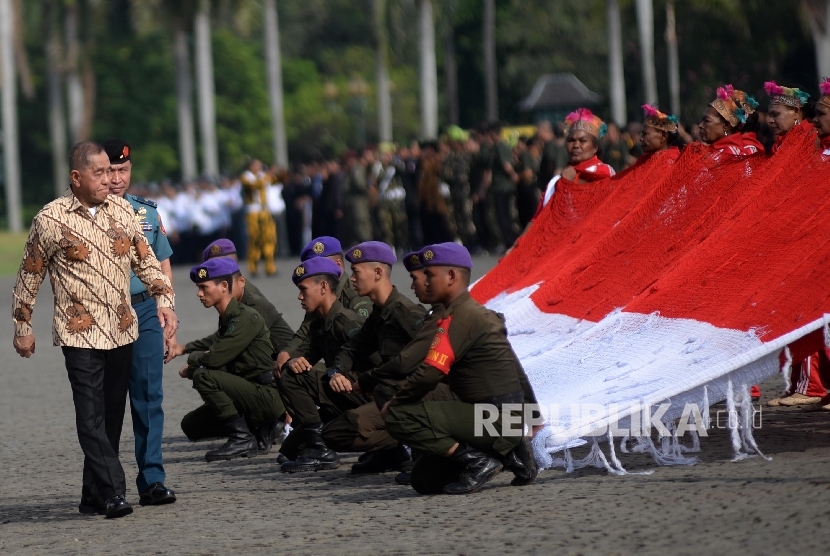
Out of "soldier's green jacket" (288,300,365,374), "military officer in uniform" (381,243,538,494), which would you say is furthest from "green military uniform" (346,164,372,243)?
"military officer in uniform" (381,243,538,494)

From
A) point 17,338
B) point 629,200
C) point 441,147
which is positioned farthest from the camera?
point 441,147

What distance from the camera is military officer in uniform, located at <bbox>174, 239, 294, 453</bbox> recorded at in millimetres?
9695

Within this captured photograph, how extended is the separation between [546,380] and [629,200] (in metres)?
2.55

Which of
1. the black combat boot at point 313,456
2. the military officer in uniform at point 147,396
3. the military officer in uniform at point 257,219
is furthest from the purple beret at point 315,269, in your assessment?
the military officer in uniform at point 257,219

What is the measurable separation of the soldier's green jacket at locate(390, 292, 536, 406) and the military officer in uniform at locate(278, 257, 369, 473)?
1.25 m

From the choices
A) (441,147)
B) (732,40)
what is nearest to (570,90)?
(732,40)

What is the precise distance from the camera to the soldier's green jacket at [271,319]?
1006 centimetres

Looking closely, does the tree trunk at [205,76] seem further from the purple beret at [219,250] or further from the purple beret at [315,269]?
the purple beret at [315,269]

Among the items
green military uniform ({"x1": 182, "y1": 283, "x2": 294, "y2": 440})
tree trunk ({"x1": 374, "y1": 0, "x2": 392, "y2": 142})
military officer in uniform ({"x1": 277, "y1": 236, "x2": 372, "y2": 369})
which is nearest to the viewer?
military officer in uniform ({"x1": 277, "y1": 236, "x2": 372, "y2": 369})

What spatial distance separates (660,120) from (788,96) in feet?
4.80

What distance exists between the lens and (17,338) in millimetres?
7484

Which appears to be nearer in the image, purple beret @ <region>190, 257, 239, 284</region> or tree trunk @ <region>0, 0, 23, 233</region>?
purple beret @ <region>190, 257, 239, 284</region>

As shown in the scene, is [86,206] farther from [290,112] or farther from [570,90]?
[290,112]

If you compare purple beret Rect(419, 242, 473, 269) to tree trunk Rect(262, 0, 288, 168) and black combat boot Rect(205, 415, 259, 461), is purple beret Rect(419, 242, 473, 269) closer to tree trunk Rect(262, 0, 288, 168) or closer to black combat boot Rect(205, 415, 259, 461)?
black combat boot Rect(205, 415, 259, 461)
